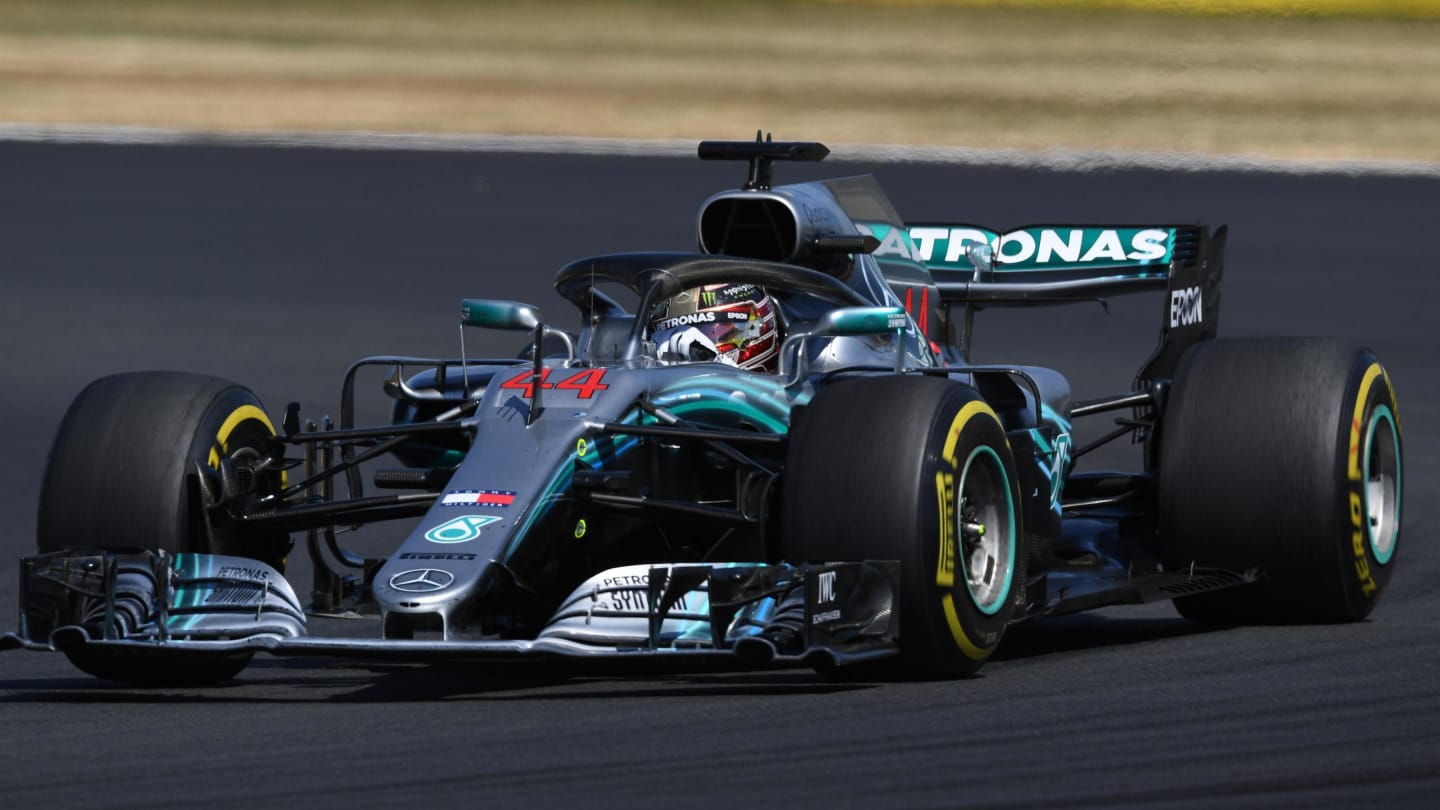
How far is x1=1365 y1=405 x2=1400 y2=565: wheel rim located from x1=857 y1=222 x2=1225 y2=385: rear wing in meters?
1.05

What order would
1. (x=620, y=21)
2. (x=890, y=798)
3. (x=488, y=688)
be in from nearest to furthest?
(x=890, y=798) < (x=488, y=688) < (x=620, y=21)

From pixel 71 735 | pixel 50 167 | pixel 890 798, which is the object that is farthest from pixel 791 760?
pixel 50 167

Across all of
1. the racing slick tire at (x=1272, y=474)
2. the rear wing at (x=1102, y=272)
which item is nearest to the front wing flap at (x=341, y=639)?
the racing slick tire at (x=1272, y=474)

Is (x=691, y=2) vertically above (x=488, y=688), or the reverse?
(x=691, y=2)

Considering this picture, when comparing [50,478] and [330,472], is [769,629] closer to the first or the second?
[330,472]

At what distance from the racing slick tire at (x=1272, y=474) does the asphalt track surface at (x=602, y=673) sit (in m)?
0.22

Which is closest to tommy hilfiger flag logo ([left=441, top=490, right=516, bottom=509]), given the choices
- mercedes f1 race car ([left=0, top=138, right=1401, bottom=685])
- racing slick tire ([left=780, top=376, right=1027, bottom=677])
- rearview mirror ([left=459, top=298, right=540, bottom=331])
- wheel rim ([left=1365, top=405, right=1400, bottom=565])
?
mercedes f1 race car ([left=0, top=138, right=1401, bottom=685])

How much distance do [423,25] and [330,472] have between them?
16.8m

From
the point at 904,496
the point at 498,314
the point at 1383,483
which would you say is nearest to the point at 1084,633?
the point at 1383,483

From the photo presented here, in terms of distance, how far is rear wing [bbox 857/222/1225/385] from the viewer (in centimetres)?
1083

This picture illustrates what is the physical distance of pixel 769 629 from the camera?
7.38 m

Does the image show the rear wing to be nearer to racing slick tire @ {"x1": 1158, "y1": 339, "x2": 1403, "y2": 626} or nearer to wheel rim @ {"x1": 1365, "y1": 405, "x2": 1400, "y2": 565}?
wheel rim @ {"x1": 1365, "y1": 405, "x2": 1400, "y2": 565}

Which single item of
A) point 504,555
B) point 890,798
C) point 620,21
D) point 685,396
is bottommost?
point 890,798

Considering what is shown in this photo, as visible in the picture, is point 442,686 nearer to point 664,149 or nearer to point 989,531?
point 989,531
